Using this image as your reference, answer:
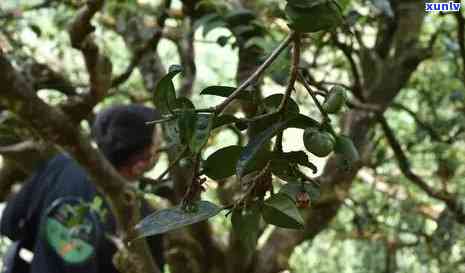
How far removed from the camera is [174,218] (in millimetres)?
440

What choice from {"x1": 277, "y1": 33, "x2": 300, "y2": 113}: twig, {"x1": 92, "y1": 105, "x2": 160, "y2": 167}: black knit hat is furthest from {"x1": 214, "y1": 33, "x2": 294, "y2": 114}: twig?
{"x1": 92, "y1": 105, "x2": 160, "y2": 167}: black knit hat

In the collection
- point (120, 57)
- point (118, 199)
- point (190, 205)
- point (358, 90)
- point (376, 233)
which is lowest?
point (376, 233)

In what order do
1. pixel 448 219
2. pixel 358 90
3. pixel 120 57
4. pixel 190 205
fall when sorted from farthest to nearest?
pixel 120 57 → pixel 448 219 → pixel 358 90 → pixel 190 205

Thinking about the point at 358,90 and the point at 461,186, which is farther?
the point at 461,186

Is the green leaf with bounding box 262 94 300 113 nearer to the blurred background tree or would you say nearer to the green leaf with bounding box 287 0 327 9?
the green leaf with bounding box 287 0 327 9

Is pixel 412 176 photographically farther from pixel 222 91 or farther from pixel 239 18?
pixel 222 91

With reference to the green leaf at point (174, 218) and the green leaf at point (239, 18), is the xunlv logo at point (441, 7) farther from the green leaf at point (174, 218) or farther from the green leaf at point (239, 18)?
the green leaf at point (174, 218)

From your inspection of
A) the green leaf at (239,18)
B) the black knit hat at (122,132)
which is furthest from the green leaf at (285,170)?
the black knit hat at (122,132)

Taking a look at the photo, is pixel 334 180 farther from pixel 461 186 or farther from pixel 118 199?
pixel 118 199

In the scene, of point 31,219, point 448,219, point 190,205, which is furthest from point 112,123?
point 190,205

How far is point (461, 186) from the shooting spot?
178 cm

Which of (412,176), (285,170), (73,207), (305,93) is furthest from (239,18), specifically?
(285,170)

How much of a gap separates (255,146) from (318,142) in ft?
0.11

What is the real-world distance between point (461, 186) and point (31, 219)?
0.93 m
